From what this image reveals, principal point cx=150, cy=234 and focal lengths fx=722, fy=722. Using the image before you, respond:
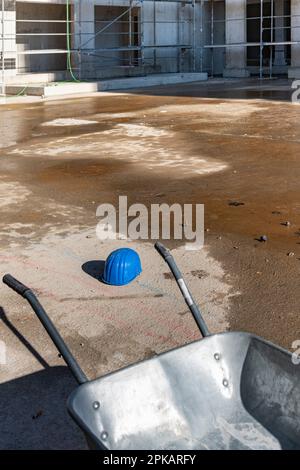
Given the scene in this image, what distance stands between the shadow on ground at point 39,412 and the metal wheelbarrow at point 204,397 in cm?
50

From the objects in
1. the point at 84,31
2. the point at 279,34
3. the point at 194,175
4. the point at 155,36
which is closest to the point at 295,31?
the point at 279,34

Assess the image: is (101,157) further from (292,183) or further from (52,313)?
(52,313)

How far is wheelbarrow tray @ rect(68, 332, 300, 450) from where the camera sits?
2.90 meters

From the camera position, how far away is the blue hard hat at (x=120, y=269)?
209 inches

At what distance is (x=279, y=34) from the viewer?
27812mm

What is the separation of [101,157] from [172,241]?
14.3 ft

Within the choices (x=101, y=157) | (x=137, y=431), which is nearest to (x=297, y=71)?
(x=101, y=157)

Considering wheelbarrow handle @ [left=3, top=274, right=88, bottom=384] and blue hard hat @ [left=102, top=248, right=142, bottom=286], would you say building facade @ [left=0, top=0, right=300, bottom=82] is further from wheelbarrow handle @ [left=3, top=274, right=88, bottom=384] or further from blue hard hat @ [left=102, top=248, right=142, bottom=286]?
wheelbarrow handle @ [left=3, top=274, right=88, bottom=384]

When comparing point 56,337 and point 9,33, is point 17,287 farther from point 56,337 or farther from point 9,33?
point 9,33

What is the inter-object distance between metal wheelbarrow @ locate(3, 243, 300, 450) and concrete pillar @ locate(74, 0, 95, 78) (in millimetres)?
22106

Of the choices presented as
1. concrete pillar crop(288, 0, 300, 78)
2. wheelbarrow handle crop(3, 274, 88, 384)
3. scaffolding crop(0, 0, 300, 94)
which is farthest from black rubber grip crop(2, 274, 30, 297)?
concrete pillar crop(288, 0, 300, 78)

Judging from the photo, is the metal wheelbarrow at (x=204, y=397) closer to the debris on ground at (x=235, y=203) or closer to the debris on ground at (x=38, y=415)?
the debris on ground at (x=38, y=415)

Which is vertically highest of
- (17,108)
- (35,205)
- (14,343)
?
(17,108)

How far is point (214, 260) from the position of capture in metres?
5.81
